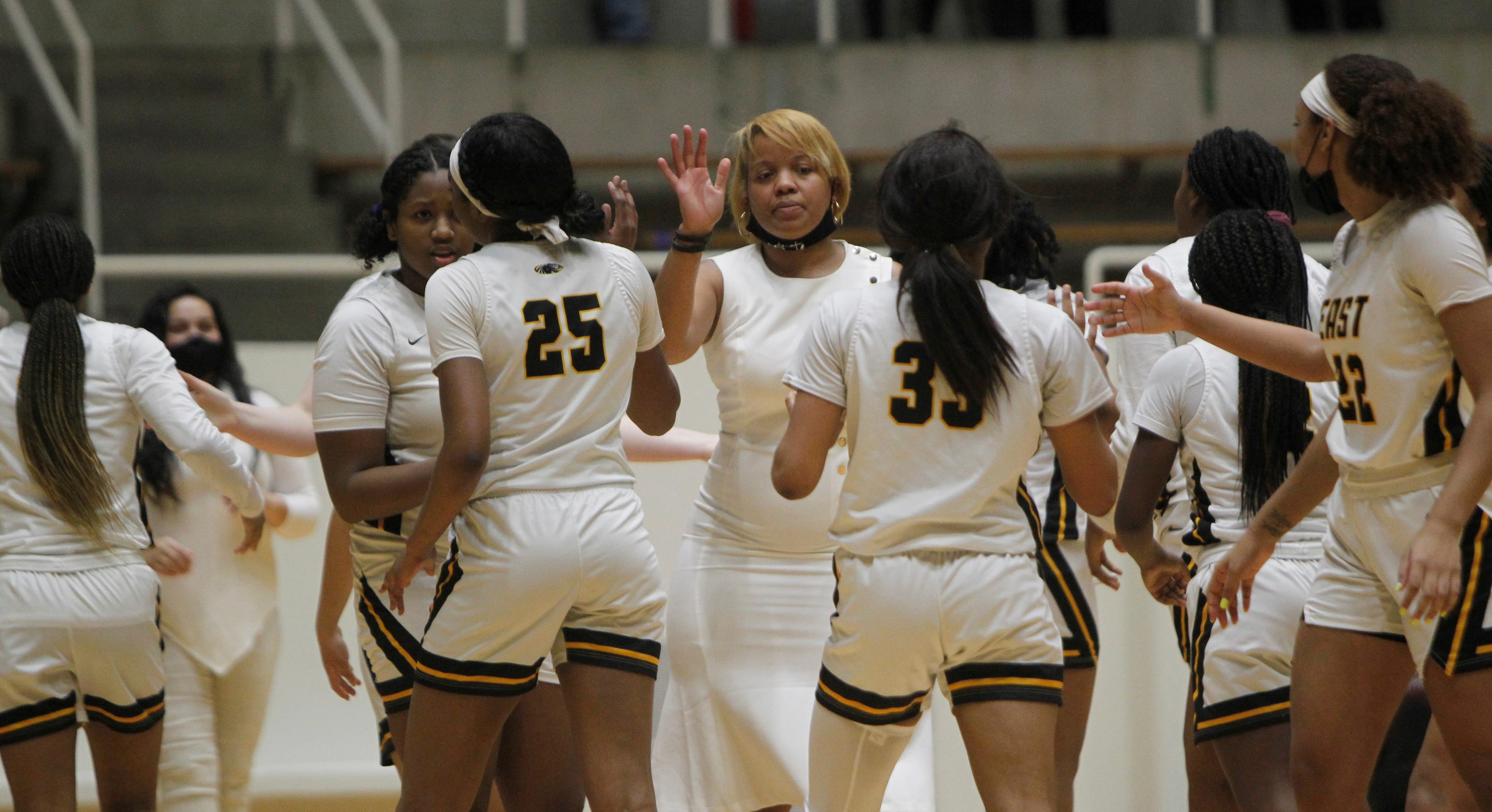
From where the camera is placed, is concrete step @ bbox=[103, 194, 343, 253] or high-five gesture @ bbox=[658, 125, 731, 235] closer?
high-five gesture @ bbox=[658, 125, 731, 235]

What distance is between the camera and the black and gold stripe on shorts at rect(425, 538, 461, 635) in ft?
8.59

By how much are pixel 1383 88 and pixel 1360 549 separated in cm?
73

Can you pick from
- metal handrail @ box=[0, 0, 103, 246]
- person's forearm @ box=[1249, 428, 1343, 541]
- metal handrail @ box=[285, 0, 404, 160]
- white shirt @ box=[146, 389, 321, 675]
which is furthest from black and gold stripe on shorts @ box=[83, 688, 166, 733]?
metal handrail @ box=[285, 0, 404, 160]

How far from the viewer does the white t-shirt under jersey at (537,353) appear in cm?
258

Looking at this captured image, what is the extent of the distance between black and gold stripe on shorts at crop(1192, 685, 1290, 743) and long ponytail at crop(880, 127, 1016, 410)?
861 mm

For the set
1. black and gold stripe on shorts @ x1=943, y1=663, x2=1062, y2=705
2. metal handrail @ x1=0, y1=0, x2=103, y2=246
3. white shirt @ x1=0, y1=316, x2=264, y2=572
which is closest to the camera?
black and gold stripe on shorts @ x1=943, y1=663, x2=1062, y2=705

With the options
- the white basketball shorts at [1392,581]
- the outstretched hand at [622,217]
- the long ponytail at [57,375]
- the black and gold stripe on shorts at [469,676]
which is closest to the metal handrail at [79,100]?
the long ponytail at [57,375]

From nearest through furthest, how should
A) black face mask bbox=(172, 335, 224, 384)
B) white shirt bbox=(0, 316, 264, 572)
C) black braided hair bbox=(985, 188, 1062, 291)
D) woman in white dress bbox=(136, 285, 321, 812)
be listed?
1. white shirt bbox=(0, 316, 264, 572)
2. black braided hair bbox=(985, 188, 1062, 291)
3. woman in white dress bbox=(136, 285, 321, 812)
4. black face mask bbox=(172, 335, 224, 384)

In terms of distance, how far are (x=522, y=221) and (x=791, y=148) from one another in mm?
835

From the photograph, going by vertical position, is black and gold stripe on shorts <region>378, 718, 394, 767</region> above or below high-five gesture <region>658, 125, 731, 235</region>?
below

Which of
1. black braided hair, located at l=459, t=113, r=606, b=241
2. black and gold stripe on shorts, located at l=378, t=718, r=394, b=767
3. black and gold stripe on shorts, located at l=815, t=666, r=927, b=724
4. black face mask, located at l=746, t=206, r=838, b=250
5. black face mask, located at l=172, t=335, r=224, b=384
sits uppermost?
black braided hair, located at l=459, t=113, r=606, b=241

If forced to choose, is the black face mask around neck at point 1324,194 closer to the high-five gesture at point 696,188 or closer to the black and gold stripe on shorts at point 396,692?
the high-five gesture at point 696,188

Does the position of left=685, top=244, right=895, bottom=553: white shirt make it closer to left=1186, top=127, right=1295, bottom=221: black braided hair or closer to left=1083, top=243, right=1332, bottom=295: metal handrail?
left=1186, top=127, right=1295, bottom=221: black braided hair

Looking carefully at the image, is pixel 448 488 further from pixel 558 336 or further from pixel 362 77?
pixel 362 77
